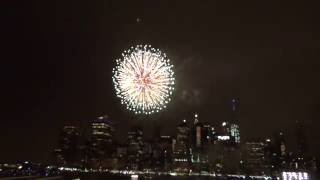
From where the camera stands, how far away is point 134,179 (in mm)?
85312

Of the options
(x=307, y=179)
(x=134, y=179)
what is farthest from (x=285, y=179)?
(x=134, y=179)

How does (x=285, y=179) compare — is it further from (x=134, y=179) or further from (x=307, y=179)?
(x=134, y=179)

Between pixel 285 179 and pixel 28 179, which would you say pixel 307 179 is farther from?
pixel 28 179

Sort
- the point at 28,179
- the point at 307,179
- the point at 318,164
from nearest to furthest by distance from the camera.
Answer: the point at 307,179, the point at 28,179, the point at 318,164

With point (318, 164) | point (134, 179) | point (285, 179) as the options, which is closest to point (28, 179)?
Answer: point (134, 179)

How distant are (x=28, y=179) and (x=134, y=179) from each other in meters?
44.0

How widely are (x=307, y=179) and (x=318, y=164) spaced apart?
7456 centimetres

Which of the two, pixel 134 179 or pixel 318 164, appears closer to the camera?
pixel 134 179

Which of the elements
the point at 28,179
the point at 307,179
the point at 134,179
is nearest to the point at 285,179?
the point at 307,179

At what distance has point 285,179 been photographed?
377 ft

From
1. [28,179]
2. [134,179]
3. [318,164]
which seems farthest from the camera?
[318,164]

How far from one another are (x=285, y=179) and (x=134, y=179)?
44.2 metres

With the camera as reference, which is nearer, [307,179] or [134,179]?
[134,179]

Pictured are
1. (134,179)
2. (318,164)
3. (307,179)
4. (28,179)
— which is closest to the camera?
(134,179)
